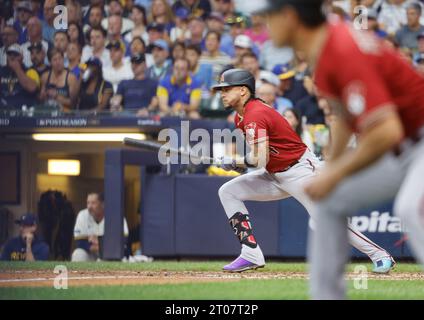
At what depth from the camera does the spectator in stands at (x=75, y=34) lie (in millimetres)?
14055

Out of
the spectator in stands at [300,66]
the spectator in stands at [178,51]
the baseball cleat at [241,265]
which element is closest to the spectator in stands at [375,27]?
the spectator in stands at [300,66]

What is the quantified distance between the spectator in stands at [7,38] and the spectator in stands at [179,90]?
2591 mm

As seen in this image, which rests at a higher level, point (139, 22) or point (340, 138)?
point (139, 22)

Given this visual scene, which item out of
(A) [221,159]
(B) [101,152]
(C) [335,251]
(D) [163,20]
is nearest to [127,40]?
(D) [163,20]

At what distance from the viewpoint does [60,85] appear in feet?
→ 44.7

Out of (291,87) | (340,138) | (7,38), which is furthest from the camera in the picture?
(7,38)

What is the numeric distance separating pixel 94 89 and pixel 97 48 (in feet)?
2.78

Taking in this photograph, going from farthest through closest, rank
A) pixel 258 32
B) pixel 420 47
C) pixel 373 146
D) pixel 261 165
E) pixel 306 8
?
pixel 258 32
pixel 420 47
pixel 261 165
pixel 306 8
pixel 373 146

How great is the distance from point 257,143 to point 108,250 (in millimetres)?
4135

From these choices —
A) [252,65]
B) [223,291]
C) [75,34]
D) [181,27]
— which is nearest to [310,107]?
[252,65]

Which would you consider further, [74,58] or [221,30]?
[221,30]

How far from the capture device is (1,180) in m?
13.1

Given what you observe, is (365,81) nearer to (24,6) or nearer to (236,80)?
(236,80)

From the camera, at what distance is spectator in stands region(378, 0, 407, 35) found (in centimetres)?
1380
